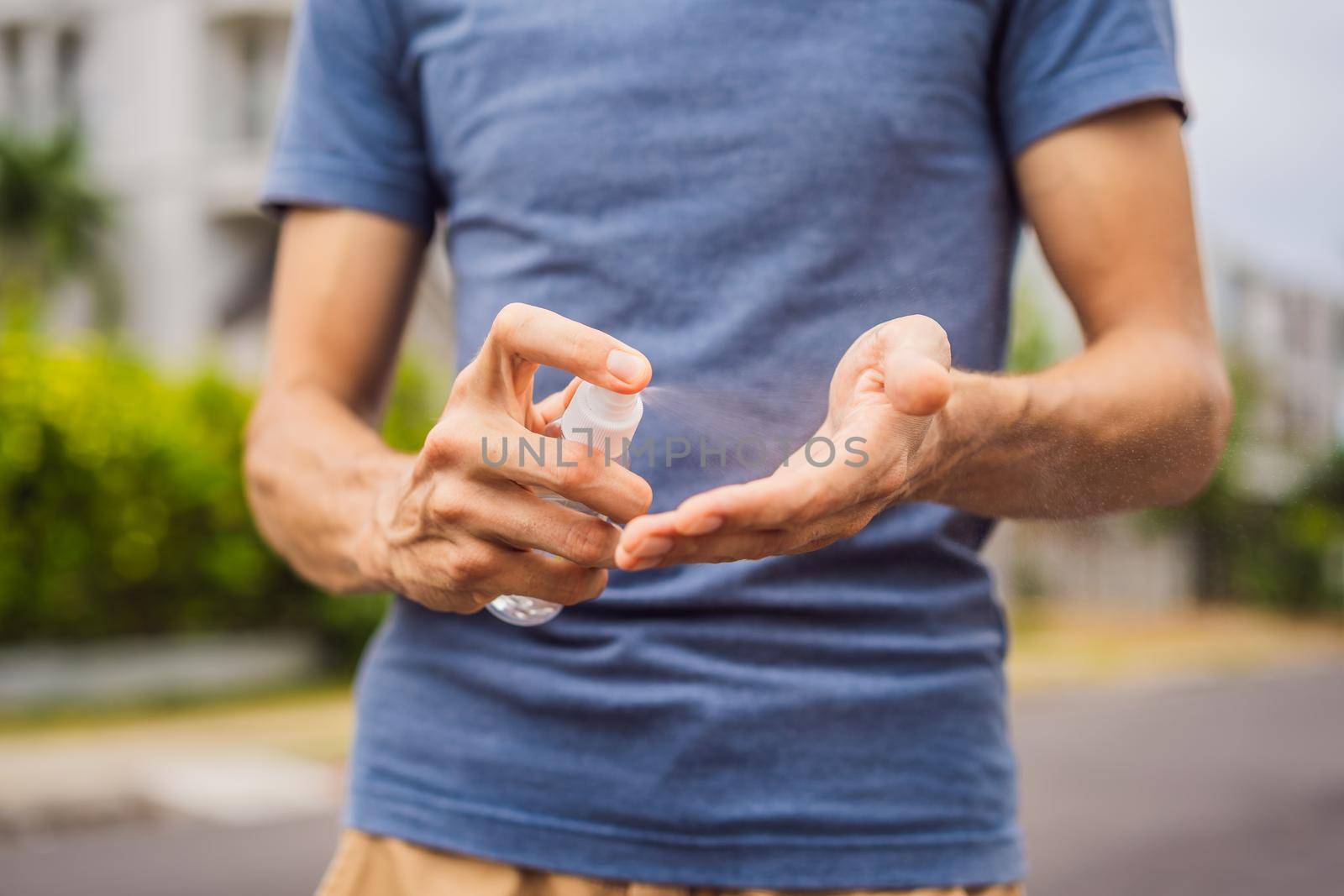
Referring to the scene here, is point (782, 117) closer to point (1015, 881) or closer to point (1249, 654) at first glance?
point (1015, 881)

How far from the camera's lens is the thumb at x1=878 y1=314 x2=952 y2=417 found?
812 millimetres

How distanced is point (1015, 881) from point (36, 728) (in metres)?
8.49

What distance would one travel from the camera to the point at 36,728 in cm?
851

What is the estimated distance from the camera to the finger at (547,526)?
3.00 ft

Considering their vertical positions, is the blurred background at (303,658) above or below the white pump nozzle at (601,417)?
below

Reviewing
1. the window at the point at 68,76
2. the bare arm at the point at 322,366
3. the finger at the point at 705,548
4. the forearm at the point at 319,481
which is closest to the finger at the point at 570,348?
the finger at the point at 705,548

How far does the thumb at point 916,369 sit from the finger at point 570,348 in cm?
16

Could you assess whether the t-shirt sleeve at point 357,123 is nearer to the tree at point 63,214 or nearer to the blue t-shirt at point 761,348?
the blue t-shirt at point 761,348

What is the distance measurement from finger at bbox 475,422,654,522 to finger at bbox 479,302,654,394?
0.17 feet

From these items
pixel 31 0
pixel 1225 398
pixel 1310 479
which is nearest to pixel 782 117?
pixel 1225 398

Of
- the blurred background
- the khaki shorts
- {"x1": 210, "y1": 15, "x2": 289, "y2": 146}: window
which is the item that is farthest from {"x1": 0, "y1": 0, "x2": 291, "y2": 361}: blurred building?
the khaki shorts

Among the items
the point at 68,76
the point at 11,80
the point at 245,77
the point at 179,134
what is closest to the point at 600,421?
the point at 179,134

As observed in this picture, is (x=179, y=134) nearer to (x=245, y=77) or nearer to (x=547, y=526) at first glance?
(x=245, y=77)

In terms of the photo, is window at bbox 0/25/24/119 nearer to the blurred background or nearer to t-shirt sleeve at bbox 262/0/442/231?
the blurred background
